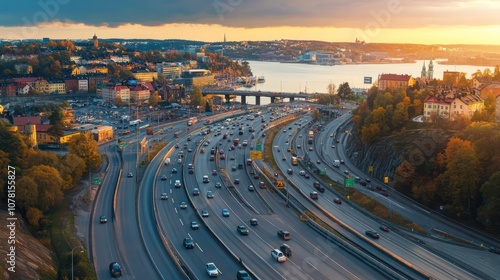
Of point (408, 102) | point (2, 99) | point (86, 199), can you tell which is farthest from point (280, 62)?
point (86, 199)

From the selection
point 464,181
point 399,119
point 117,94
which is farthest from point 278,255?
point 117,94

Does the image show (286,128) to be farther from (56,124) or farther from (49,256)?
(49,256)

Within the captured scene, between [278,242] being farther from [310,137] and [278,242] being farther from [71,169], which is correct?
[310,137]

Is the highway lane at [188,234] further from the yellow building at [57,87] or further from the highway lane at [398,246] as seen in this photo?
the yellow building at [57,87]

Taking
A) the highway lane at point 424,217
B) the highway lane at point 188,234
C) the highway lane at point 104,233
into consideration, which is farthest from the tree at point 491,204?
the highway lane at point 104,233

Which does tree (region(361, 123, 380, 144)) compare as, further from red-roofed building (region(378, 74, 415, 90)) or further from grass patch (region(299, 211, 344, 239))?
red-roofed building (region(378, 74, 415, 90))

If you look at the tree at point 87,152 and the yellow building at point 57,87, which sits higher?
the yellow building at point 57,87
